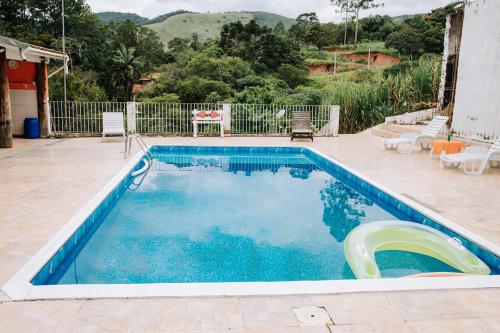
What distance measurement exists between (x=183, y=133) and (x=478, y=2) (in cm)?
A: 954

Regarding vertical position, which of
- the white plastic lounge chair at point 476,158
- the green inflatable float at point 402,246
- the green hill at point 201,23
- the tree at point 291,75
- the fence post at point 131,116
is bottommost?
the green inflatable float at point 402,246

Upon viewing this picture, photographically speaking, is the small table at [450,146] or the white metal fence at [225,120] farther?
the white metal fence at [225,120]

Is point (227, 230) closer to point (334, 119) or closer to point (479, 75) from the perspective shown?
point (479, 75)

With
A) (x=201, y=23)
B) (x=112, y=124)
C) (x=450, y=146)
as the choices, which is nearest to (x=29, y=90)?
(x=112, y=124)

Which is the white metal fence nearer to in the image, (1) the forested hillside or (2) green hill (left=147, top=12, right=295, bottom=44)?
(1) the forested hillside

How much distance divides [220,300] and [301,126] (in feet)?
35.6

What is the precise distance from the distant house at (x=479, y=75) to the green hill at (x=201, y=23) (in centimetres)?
7674

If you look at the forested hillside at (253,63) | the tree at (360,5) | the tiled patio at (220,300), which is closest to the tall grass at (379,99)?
the forested hillside at (253,63)

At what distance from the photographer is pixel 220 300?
2.86 metres

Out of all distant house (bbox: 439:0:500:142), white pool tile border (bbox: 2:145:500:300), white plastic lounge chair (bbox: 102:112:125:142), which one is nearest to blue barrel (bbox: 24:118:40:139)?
white plastic lounge chair (bbox: 102:112:125:142)

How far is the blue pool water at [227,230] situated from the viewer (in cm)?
399

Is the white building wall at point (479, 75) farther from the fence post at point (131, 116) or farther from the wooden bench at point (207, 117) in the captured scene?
the fence post at point (131, 116)

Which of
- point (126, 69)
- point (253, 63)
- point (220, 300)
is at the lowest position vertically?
point (220, 300)

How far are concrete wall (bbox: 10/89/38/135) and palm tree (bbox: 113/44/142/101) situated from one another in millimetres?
27103
